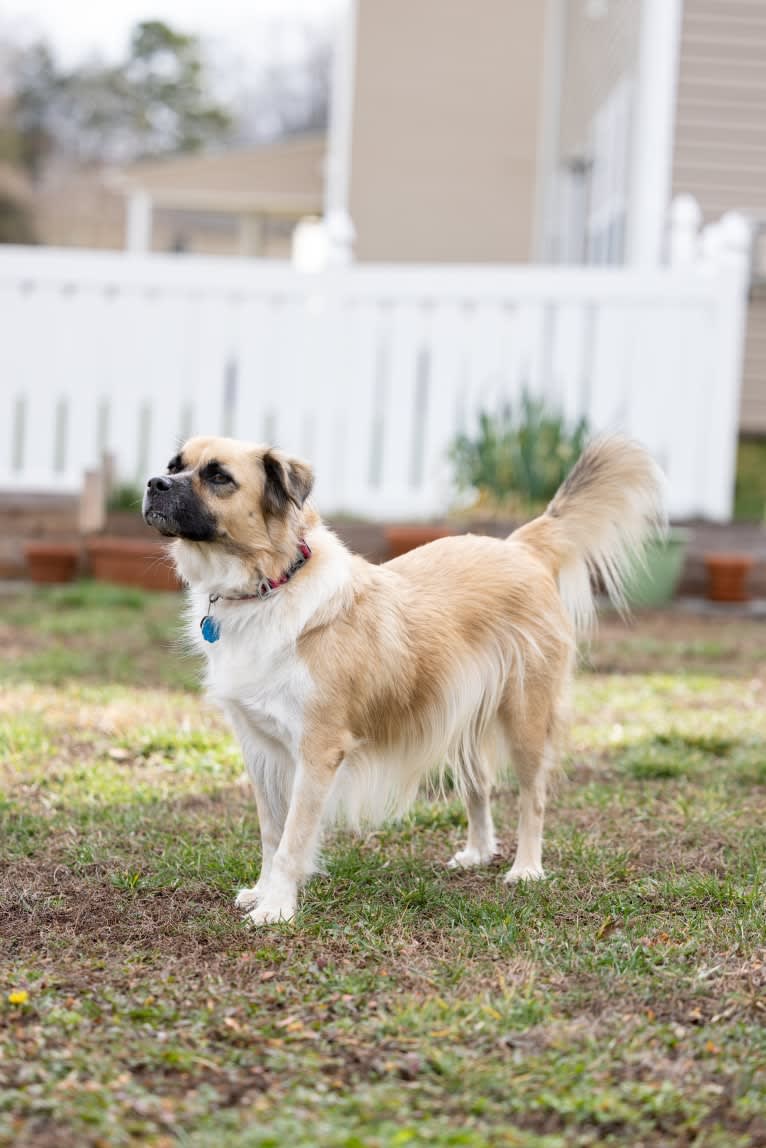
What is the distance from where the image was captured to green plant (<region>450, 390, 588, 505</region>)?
9.19 meters

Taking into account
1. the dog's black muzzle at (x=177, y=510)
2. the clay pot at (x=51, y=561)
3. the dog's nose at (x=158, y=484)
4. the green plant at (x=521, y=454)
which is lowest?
the clay pot at (x=51, y=561)

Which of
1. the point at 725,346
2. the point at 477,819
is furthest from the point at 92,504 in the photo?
the point at 477,819

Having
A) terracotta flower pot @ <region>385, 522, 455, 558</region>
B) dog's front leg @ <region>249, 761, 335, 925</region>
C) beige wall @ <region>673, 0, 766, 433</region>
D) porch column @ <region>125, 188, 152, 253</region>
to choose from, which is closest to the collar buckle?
dog's front leg @ <region>249, 761, 335, 925</region>

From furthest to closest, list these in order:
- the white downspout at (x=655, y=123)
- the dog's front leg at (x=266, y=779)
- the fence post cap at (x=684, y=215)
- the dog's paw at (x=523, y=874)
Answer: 1. the white downspout at (x=655, y=123)
2. the fence post cap at (x=684, y=215)
3. the dog's paw at (x=523, y=874)
4. the dog's front leg at (x=266, y=779)

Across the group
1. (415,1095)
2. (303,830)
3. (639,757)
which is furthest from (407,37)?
(415,1095)

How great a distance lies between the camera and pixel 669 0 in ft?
38.1

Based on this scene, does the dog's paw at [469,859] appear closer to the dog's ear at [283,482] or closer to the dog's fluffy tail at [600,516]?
the dog's fluffy tail at [600,516]

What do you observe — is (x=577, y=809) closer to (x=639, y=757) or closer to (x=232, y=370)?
(x=639, y=757)

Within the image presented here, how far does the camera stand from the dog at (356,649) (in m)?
3.90

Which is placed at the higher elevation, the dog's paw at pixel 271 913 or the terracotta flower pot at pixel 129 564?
the terracotta flower pot at pixel 129 564

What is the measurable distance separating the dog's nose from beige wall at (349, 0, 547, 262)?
47.0 ft

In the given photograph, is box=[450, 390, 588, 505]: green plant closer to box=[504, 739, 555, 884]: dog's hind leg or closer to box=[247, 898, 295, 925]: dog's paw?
box=[504, 739, 555, 884]: dog's hind leg

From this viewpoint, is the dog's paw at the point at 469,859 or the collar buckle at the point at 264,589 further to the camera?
the dog's paw at the point at 469,859

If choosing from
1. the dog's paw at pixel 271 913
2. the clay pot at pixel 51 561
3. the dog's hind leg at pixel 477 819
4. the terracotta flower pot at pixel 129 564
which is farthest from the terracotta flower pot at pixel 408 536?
the dog's paw at pixel 271 913
